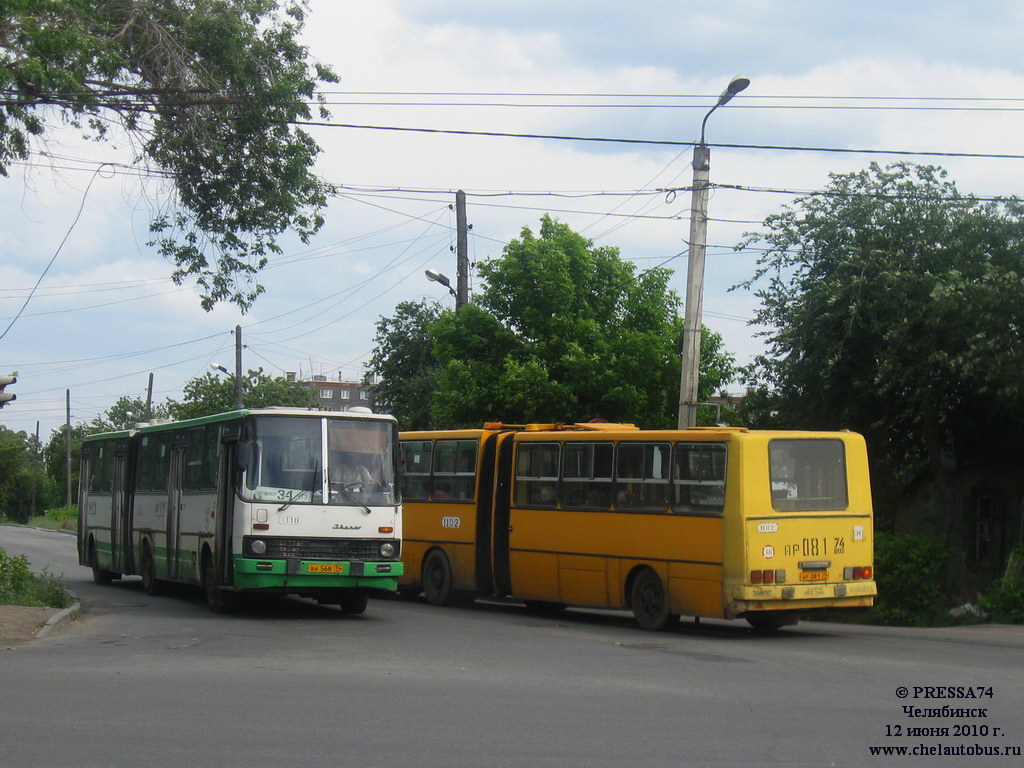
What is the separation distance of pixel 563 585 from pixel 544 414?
9.82 metres

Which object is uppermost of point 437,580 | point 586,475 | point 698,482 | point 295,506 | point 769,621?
point 586,475

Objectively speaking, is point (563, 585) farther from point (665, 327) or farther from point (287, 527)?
point (665, 327)

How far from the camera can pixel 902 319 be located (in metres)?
21.2

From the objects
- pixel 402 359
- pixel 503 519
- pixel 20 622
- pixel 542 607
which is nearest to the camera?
pixel 20 622

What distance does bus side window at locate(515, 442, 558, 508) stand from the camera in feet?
63.2

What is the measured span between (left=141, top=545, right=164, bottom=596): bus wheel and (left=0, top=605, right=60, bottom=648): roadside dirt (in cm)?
439

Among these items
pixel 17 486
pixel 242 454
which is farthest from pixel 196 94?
pixel 17 486

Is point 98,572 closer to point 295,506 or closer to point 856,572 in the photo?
point 295,506

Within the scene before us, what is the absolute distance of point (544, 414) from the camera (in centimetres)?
2845

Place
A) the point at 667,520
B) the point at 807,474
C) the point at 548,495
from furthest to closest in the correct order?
the point at 548,495 → the point at 667,520 → the point at 807,474

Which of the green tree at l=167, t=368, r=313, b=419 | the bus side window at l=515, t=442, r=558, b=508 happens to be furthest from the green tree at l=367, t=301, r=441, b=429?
the bus side window at l=515, t=442, r=558, b=508

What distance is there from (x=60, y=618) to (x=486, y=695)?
28.7 feet

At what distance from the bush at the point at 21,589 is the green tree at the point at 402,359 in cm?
2498

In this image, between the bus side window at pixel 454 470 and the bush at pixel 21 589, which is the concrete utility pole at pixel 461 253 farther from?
the bush at pixel 21 589
